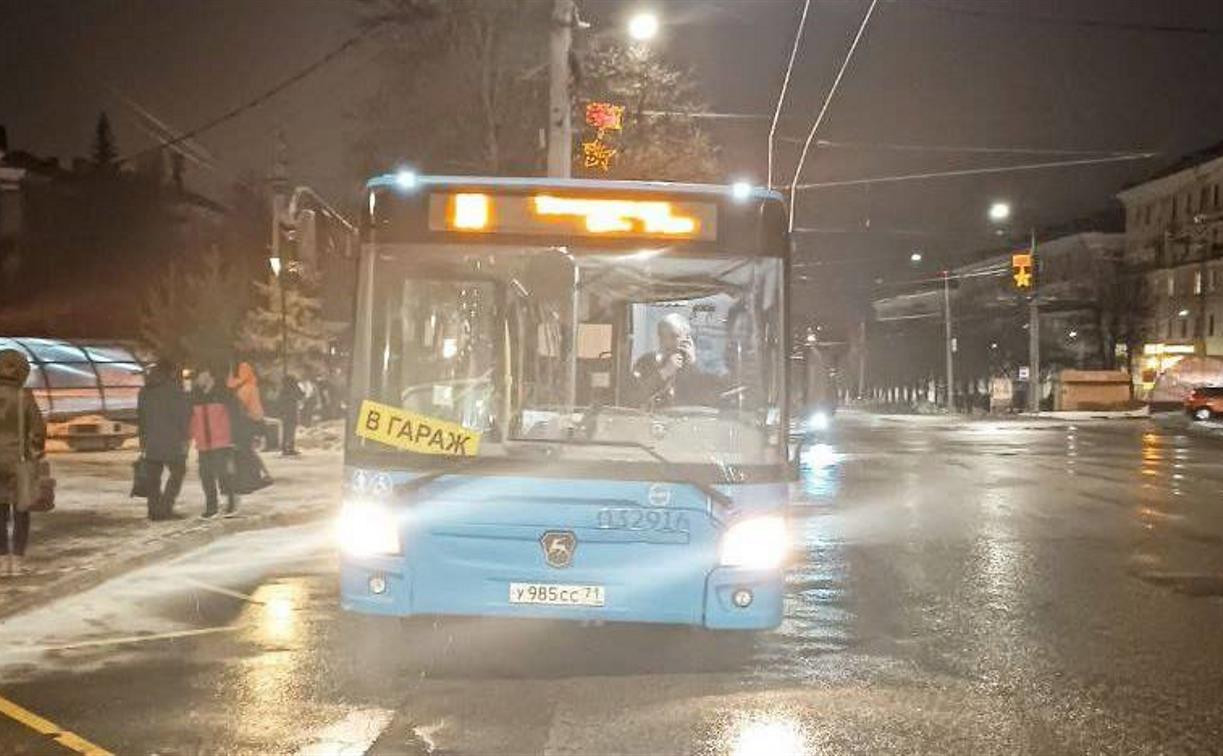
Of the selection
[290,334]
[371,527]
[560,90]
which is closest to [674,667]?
[371,527]

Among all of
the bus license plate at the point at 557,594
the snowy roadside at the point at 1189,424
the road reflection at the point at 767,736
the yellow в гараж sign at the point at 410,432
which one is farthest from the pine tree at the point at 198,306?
the road reflection at the point at 767,736

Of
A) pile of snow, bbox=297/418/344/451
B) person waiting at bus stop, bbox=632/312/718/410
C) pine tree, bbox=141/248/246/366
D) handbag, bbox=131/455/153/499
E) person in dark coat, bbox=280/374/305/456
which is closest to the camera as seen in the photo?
person waiting at bus stop, bbox=632/312/718/410

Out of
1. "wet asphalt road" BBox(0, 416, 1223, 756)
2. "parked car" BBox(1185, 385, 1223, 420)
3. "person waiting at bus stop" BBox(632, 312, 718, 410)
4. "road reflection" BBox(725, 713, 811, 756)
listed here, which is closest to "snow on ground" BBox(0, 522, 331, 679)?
"wet asphalt road" BBox(0, 416, 1223, 756)

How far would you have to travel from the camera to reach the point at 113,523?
14469mm

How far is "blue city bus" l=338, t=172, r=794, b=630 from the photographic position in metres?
7.27

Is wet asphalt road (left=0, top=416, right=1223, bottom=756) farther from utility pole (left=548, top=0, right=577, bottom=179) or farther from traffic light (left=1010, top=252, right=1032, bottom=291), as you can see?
traffic light (left=1010, top=252, right=1032, bottom=291)

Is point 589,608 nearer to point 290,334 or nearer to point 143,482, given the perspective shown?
point 143,482

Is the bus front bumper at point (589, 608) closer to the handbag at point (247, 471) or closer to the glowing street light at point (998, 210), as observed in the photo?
the handbag at point (247, 471)

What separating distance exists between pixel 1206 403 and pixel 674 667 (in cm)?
5108

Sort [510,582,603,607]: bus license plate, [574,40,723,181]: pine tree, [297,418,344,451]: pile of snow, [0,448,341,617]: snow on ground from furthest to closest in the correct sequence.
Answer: [574,40,723,181]: pine tree
[297,418,344,451]: pile of snow
[0,448,341,617]: snow on ground
[510,582,603,607]: bus license plate

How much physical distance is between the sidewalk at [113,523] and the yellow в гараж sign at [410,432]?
399 centimetres

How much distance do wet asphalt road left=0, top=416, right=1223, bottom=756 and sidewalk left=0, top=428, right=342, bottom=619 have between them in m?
0.28

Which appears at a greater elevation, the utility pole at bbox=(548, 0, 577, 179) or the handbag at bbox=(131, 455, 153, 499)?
the utility pole at bbox=(548, 0, 577, 179)

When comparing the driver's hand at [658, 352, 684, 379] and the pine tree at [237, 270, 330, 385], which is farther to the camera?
the pine tree at [237, 270, 330, 385]
